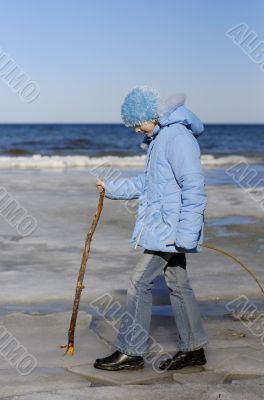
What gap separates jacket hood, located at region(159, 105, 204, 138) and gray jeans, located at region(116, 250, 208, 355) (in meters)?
0.71

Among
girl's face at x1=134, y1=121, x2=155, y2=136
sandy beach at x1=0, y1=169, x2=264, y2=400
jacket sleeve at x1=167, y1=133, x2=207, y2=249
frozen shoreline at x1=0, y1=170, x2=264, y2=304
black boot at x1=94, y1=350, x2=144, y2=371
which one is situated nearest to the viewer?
jacket sleeve at x1=167, y1=133, x2=207, y2=249

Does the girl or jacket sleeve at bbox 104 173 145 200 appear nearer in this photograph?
the girl

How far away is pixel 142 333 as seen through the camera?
155 inches

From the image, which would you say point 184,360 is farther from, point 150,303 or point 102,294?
point 102,294

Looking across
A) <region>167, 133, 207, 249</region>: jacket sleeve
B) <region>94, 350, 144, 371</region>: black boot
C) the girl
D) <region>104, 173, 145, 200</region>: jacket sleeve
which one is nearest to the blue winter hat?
the girl

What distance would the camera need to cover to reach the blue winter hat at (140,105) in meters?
3.81

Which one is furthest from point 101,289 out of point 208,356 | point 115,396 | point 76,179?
point 76,179

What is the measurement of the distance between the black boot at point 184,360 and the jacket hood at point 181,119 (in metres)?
1.28

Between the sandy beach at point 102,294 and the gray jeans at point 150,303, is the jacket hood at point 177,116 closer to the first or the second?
the gray jeans at point 150,303

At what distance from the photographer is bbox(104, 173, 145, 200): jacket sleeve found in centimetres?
400

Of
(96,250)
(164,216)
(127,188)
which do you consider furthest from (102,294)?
(164,216)

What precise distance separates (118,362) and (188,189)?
1102mm

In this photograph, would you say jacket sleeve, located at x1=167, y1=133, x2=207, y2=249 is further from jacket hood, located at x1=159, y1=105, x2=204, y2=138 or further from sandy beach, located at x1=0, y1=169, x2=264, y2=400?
sandy beach, located at x1=0, y1=169, x2=264, y2=400

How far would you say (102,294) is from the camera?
19.0ft
